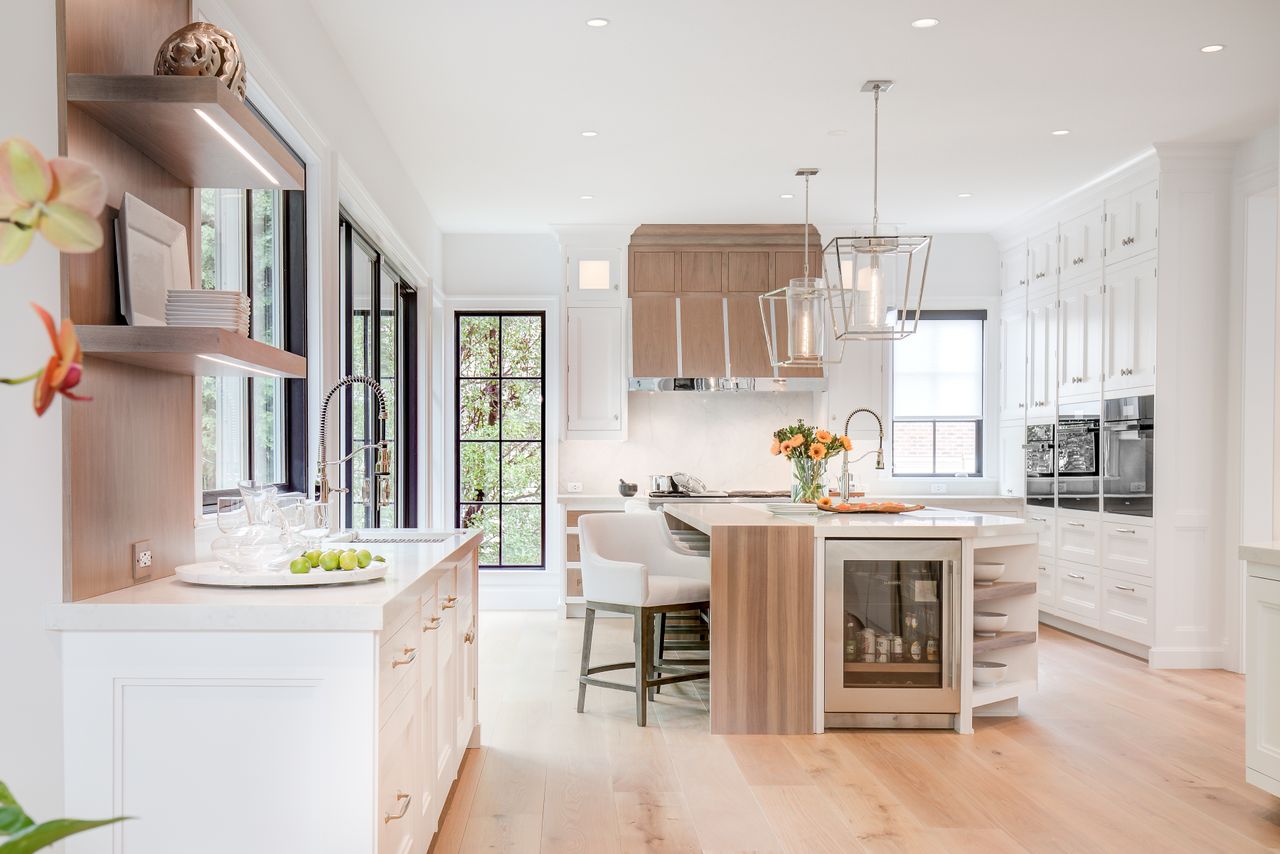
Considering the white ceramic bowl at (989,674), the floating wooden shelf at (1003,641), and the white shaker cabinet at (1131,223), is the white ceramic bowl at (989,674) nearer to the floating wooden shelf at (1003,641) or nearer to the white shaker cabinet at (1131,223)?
the floating wooden shelf at (1003,641)

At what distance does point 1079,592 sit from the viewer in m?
5.93

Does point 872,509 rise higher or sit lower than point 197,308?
lower

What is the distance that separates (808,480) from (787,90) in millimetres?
1852

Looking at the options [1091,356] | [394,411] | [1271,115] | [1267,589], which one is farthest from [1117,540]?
[394,411]

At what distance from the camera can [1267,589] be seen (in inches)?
118

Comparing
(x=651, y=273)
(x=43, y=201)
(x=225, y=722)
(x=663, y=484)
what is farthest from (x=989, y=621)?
(x=43, y=201)

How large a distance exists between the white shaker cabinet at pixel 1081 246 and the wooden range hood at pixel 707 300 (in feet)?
5.35

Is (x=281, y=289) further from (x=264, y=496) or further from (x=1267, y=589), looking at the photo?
(x=1267, y=589)

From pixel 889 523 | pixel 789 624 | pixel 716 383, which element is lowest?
pixel 789 624

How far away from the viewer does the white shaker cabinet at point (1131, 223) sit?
5293mm

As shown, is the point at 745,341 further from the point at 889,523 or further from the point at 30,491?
the point at 30,491

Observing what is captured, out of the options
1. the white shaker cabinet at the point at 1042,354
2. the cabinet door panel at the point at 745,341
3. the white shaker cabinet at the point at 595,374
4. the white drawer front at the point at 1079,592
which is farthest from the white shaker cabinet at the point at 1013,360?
the white shaker cabinet at the point at 595,374

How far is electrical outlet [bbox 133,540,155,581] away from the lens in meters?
2.10

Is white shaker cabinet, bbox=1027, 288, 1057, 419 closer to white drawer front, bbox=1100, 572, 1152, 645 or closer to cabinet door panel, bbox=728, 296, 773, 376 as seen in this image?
white drawer front, bbox=1100, 572, 1152, 645
